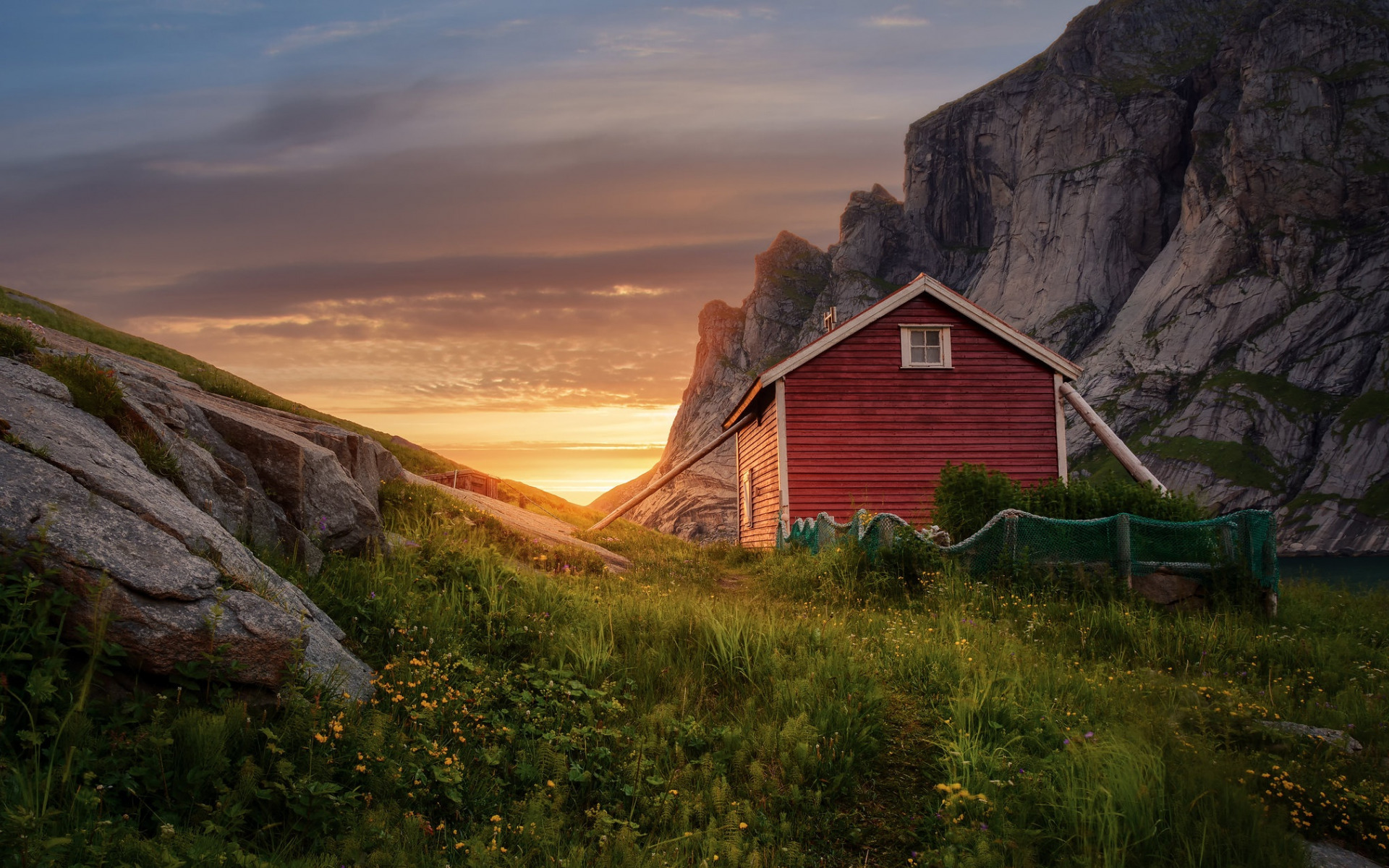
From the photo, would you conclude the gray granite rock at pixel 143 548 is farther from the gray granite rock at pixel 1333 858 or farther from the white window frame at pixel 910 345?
the white window frame at pixel 910 345

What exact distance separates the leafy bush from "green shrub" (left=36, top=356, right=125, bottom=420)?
11160mm

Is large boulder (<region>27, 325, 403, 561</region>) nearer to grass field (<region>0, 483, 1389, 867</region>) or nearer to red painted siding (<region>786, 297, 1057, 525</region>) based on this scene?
grass field (<region>0, 483, 1389, 867</region>)

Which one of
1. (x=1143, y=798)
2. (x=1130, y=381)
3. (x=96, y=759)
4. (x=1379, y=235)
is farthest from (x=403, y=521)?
(x=1379, y=235)

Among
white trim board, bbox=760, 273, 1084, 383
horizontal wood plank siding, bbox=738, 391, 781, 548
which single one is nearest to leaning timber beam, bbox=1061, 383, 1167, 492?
white trim board, bbox=760, 273, 1084, 383

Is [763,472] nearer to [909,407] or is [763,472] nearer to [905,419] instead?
[905,419]

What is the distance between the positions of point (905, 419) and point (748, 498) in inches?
266

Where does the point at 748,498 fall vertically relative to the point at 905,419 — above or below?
below

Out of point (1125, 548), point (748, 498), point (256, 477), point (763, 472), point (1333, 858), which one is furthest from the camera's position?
point (748, 498)

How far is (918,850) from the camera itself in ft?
14.3

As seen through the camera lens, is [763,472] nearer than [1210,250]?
Yes

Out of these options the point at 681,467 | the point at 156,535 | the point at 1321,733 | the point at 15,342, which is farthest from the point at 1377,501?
the point at 15,342

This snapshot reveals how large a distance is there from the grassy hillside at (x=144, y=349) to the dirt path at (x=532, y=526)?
388 cm

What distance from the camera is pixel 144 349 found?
2527 cm

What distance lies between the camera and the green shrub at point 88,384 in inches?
233
